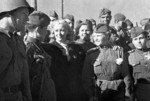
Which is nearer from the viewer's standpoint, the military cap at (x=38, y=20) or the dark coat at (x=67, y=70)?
the military cap at (x=38, y=20)

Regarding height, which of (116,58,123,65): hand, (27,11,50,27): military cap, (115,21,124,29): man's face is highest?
(27,11,50,27): military cap

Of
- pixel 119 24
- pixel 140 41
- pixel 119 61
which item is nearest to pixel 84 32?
pixel 140 41

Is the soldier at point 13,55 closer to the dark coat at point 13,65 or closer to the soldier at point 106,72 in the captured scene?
the dark coat at point 13,65

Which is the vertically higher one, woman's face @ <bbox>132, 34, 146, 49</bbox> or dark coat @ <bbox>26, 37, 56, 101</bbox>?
woman's face @ <bbox>132, 34, 146, 49</bbox>

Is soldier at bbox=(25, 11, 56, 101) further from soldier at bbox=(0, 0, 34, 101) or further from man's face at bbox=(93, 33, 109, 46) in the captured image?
man's face at bbox=(93, 33, 109, 46)

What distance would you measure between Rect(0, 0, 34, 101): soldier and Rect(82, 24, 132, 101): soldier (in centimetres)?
170

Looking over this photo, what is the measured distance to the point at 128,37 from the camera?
9289 millimetres

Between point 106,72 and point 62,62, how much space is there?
2.40 ft

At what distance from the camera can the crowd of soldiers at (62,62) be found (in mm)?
4547

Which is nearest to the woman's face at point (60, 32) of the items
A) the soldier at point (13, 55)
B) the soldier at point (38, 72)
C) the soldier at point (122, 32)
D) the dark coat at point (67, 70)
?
the dark coat at point (67, 70)

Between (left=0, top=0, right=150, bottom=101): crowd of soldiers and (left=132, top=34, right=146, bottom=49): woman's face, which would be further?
(left=132, top=34, right=146, bottom=49): woman's face

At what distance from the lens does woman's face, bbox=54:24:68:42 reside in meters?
6.18

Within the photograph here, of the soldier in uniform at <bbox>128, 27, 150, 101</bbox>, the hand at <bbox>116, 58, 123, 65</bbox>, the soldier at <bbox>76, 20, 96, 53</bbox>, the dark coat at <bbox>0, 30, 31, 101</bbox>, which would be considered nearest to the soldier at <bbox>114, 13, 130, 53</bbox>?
the soldier at <bbox>76, 20, 96, 53</bbox>

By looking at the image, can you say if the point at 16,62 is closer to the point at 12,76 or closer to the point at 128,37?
the point at 12,76
